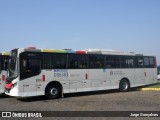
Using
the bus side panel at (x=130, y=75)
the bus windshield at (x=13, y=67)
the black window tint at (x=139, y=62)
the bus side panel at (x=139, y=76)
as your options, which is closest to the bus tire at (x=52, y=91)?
the bus windshield at (x=13, y=67)

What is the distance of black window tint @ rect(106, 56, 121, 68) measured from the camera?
18.9m

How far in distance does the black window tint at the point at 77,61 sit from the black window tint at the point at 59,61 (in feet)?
1.24

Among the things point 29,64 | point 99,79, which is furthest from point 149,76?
point 29,64

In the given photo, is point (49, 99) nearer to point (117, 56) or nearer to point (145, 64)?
point (117, 56)

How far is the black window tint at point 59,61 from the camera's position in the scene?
1608cm

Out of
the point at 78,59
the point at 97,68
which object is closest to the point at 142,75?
the point at 97,68

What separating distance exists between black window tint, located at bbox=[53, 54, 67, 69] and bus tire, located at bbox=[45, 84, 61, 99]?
1169 millimetres

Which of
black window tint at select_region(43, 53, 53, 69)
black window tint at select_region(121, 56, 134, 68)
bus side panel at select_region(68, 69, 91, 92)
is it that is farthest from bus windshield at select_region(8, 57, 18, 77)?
black window tint at select_region(121, 56, 134, 68)

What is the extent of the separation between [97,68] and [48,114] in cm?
790

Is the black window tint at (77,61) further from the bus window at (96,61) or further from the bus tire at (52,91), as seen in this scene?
the bus tire at (52,91)

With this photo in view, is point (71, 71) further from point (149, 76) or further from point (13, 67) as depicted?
point (149, 76)

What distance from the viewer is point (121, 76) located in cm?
1978

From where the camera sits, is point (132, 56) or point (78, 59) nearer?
point (78, 59)

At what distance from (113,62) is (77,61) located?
10.8ft
